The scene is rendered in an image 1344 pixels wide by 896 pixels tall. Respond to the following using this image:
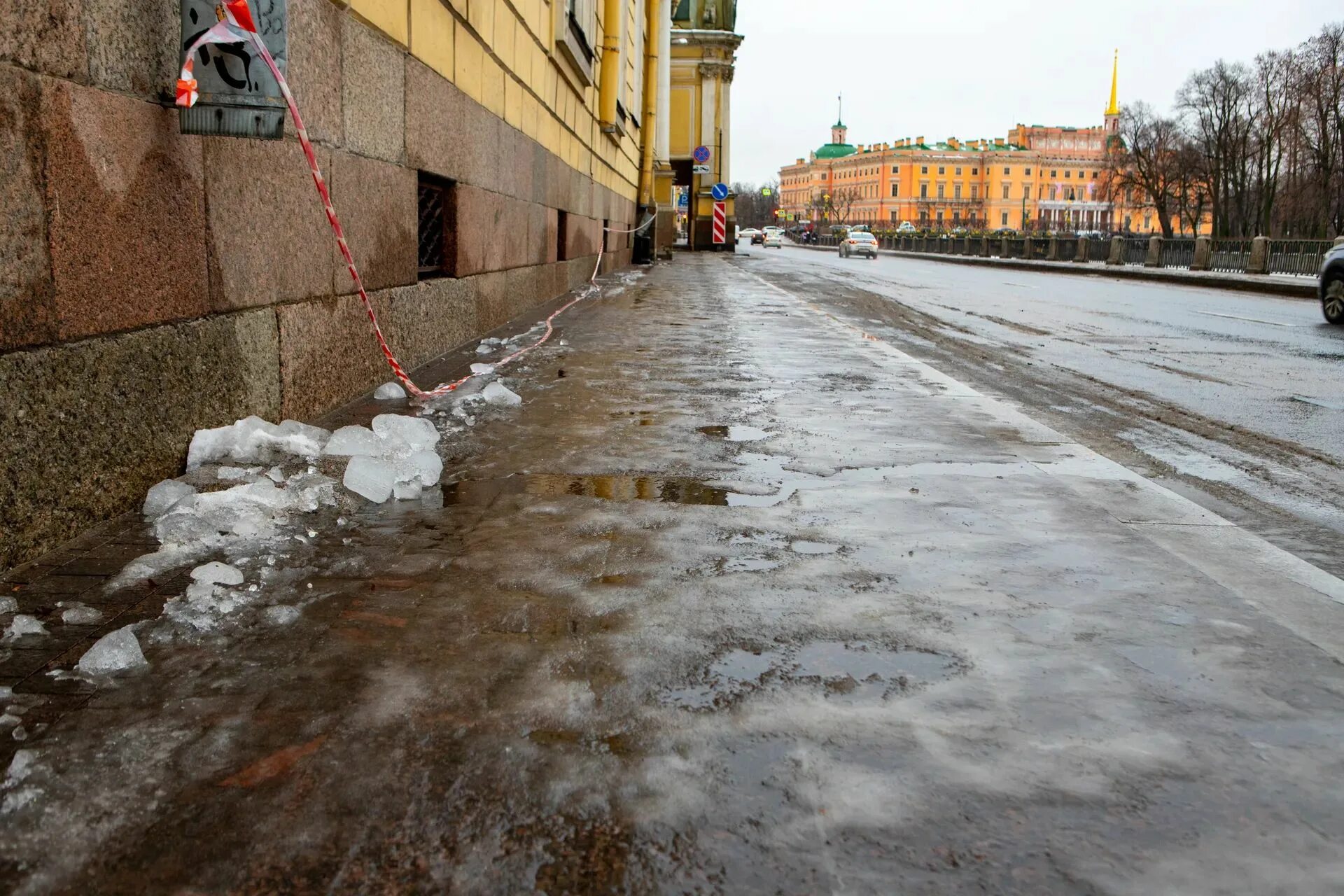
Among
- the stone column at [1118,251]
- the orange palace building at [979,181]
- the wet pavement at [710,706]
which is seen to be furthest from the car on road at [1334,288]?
the orange palace building at [979,181]

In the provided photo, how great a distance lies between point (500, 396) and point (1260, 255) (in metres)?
28.6

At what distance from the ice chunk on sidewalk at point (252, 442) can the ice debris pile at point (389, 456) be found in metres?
0.10

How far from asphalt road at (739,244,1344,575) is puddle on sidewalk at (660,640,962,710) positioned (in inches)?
67.8

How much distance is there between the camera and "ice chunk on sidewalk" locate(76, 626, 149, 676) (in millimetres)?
2391

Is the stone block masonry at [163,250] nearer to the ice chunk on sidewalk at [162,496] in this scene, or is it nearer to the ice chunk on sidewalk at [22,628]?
the ice chunk on sidewalk at [162,496]

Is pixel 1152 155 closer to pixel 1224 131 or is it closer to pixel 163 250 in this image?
pixel 1224 131

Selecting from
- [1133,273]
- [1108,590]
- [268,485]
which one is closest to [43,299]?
[268,485]

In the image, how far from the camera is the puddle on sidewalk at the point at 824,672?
232 centimetres

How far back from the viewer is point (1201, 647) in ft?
8.64

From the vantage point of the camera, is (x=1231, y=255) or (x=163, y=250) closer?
(x=163, y=250)

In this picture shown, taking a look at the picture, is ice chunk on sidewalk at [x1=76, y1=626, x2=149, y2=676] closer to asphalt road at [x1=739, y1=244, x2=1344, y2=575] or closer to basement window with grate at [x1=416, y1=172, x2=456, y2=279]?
asphalt road at [x1=739, y1=244, x2=1344, y2=575]

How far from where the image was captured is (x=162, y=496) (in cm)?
353

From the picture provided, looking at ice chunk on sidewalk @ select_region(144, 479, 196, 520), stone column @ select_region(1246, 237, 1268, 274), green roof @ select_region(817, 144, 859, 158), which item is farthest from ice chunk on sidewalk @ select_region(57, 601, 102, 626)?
green roof @ select_region(817, 144, 859, 158)

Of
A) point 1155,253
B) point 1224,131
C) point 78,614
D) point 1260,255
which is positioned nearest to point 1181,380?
point 78,614
